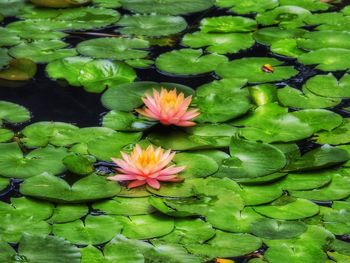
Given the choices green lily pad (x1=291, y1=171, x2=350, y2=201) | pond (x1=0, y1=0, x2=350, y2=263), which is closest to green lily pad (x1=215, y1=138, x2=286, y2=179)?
pond (x1=0, y1=0, x2=350, y2=263)

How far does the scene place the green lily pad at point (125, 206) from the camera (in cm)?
201

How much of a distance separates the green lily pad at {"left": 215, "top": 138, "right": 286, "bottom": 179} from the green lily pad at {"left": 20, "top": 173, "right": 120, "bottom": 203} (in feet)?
0.98

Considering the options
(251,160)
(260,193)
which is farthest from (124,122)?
(260,193)

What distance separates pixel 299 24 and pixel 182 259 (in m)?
1.57

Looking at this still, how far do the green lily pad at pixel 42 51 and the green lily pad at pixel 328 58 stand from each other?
811 mm

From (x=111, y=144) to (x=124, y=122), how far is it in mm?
141

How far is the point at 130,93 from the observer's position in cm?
258

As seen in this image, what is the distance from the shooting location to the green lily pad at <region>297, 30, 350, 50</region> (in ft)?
9.68

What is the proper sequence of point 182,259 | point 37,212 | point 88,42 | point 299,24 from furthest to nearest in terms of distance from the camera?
point 299,24
point 88,42
point 37,212
point 182,259

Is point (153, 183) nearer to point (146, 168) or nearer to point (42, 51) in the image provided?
point (146, 168)

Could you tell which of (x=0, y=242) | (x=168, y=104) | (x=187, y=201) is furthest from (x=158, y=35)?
(x=0, y=242)

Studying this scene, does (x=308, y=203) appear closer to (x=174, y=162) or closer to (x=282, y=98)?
(x=174, y=162)

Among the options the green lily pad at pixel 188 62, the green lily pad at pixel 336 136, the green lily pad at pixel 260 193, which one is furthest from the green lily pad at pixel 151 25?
the green lily pad at pixel 260 193

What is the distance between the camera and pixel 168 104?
7.59 feet
